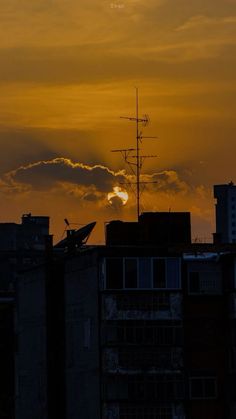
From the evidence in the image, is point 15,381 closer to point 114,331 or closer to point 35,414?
point 35,414

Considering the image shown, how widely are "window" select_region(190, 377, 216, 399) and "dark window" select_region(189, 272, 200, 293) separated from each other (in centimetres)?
595

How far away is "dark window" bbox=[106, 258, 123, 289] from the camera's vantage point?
10312cm

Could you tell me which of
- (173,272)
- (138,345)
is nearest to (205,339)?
(138,345)

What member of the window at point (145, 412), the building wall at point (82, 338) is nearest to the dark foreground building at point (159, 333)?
the window at point (145, 412)

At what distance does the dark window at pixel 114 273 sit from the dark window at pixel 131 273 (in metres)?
0.40

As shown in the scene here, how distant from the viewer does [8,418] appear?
140250mm

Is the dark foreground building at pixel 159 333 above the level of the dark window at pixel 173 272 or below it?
below

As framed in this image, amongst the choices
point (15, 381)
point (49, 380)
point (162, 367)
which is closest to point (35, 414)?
point (49, 380)

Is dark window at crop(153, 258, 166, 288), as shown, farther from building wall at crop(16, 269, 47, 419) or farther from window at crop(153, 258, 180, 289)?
building wall at crop(16, 269, 47, 419)

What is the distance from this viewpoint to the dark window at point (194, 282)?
105m

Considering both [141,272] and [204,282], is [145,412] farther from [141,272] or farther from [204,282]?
[204,282]

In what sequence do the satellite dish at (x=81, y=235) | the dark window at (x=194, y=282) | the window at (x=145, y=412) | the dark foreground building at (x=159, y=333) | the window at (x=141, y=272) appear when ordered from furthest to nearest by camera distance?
1. the satellite dish at (x=81, y=235)
2. the dark window at (x=194, y=282)
3. the window at (x=141, y=272)
4. the dark foreground building at (x=159, y=333)
5. the window at (x=145, y=412)

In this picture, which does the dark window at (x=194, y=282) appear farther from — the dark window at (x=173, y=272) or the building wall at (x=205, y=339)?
the dark window at (x=173, y=272)

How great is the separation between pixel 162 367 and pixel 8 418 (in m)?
40.1
